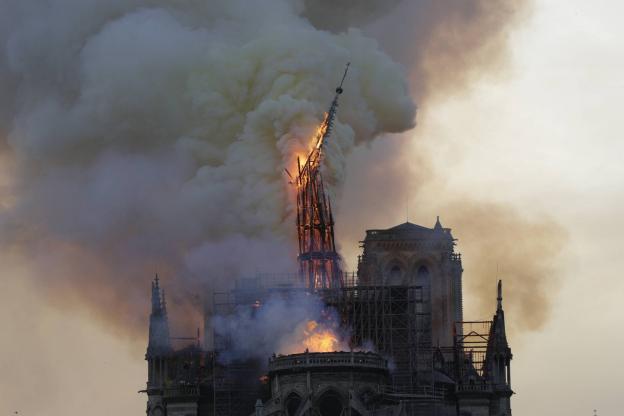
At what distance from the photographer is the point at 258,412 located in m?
196

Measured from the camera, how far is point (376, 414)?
195250 millimetres

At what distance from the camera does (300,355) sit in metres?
199

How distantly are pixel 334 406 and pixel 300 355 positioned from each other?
16.9ft

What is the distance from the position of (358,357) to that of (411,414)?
21.4 feet

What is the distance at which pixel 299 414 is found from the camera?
196 m

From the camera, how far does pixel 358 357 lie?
199500 millimetres

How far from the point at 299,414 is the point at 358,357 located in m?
7.37

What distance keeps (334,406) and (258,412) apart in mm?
6469

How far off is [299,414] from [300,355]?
5334 mm

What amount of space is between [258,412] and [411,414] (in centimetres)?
1310

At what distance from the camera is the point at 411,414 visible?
654ft

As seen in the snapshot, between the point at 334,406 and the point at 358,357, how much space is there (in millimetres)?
4744

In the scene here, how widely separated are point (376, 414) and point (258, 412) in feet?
32.0
